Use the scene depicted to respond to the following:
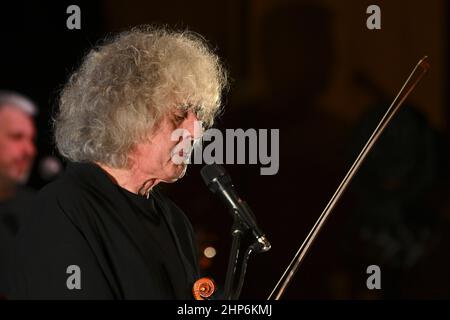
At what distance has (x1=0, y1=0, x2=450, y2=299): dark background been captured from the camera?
367 cm

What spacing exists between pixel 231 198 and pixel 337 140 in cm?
233

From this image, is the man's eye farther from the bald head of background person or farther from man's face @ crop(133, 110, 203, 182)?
the bald head of background person

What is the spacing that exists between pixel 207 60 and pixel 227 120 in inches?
72.4

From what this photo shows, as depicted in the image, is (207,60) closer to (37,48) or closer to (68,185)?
(68,185)

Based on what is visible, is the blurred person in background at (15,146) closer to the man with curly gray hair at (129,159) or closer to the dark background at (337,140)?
the dark background at (337,140)

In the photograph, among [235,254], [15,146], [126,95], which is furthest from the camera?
[15,146]

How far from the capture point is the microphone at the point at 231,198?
1.58 meters

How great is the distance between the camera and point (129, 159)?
1.77m

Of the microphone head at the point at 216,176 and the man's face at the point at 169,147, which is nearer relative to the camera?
the microphone head at the point at 216,176

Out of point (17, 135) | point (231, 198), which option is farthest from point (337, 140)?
point (231, 198)

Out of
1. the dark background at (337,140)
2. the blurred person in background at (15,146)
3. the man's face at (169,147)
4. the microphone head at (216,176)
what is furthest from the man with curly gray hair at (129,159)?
the dark background at (337,140)

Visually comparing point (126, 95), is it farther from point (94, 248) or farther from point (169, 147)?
point (94, 248)

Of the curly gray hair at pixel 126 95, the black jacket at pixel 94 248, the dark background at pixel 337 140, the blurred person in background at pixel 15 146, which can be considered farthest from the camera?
the dark background at pixel 337 140

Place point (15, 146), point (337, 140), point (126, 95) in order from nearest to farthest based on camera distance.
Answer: point (126, 95) → point (15, 146) → point (337, 140)
